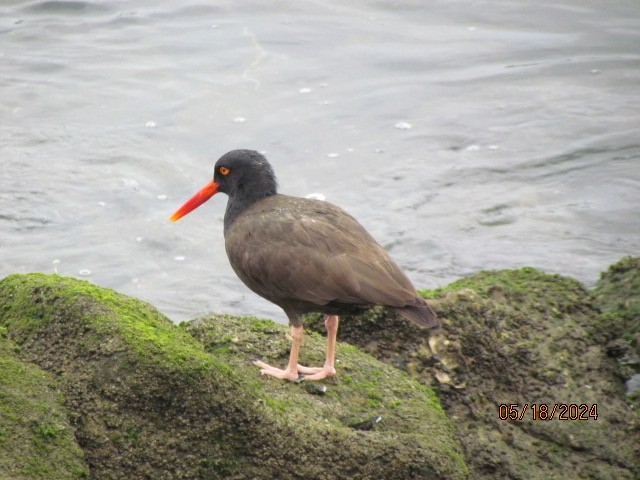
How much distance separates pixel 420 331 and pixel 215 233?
473 cm

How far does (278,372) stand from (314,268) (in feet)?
2.09

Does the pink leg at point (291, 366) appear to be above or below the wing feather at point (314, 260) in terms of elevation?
below

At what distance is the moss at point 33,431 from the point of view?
359 centimetres

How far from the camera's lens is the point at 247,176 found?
589 centimetres

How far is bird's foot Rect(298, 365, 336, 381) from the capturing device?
4812 millimetres

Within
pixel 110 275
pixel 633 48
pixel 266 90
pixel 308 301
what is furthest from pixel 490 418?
pixel 633 48

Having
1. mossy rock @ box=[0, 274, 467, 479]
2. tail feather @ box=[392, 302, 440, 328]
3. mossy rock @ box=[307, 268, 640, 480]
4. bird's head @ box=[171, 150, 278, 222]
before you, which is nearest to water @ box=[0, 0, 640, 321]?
bird's head @ box=[171, 150, 278, 222]

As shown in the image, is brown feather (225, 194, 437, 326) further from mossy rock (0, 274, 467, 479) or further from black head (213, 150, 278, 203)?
mossy rock (0, 274, 467, 479)

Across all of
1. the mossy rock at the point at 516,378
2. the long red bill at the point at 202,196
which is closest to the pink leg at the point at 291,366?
the mossy rock at the point at 516,378

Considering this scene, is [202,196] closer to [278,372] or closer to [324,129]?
[278,372]

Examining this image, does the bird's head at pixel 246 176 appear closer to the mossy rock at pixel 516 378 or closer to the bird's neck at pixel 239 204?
the bird's neck at pixel 239 204

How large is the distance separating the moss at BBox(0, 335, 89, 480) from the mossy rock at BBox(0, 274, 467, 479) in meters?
0.06
